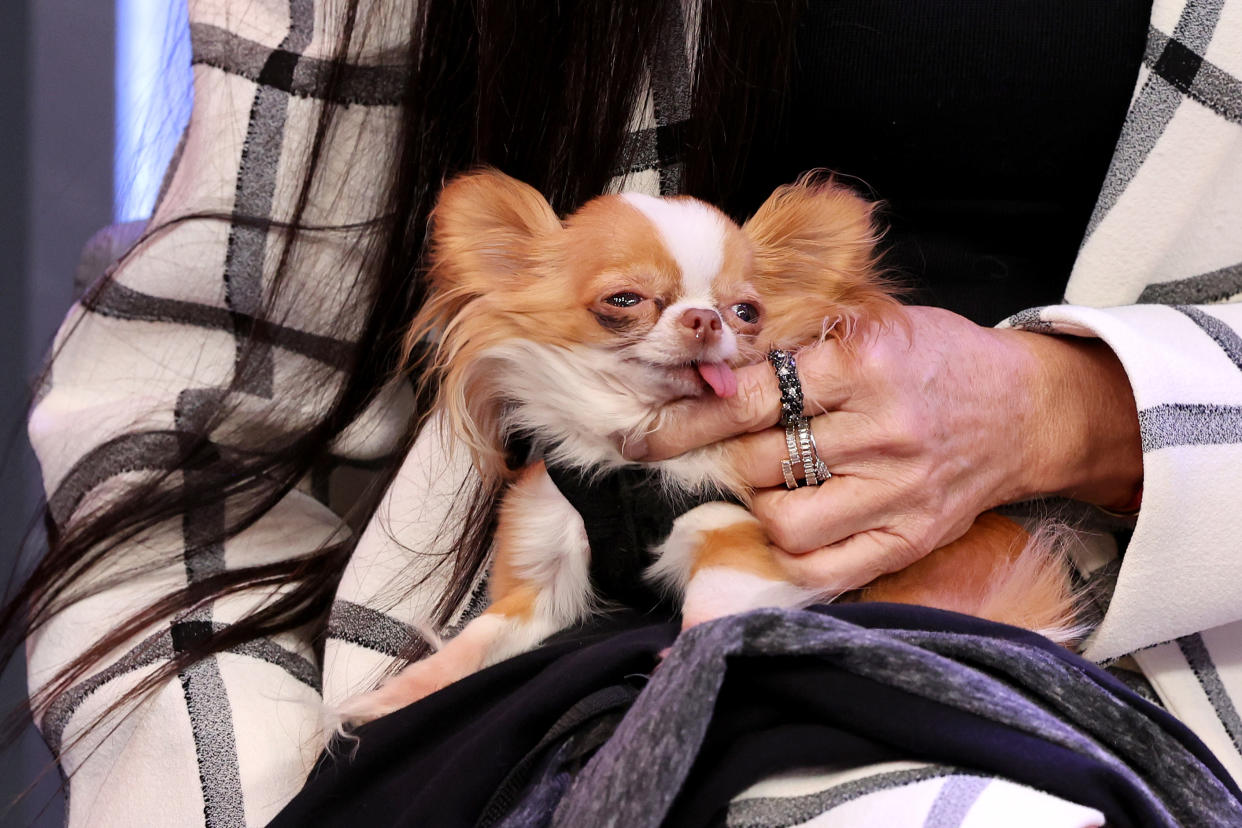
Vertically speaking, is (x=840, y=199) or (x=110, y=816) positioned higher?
(x=840, y=199)

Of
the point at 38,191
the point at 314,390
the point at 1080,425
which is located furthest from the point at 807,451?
the point at 38,191

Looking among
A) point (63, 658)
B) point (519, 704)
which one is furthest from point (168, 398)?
point (519, 704)

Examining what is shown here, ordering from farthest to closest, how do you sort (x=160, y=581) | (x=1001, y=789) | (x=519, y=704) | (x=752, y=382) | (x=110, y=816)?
(x=160, y=581)
(x=110, y=816)
(x=752, y=382)
(x=519, y=704)
(x=1001, y=789)

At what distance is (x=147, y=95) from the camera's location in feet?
4.09

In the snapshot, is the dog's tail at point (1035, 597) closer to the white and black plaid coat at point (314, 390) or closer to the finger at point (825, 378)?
the white and black plaid coat at point (314, 390)

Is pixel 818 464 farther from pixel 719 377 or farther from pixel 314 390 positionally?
pixel 314 390

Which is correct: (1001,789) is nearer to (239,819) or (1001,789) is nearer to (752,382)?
(752,382)

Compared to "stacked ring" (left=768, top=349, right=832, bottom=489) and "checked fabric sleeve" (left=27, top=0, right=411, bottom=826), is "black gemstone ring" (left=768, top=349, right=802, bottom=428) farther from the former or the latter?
"checked fabric sleeve" (left=27, top=0, right=411, bottom=826)

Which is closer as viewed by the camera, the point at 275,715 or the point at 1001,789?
the point at 1001,789

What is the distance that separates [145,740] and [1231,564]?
0.89 m

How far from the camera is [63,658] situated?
0.97 metres

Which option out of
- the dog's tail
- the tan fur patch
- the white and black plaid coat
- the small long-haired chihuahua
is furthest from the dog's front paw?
the dog's tail

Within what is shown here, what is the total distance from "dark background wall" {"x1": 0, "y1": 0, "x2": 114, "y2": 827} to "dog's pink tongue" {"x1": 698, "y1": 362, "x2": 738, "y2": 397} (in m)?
1.15

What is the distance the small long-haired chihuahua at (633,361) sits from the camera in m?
0.77
